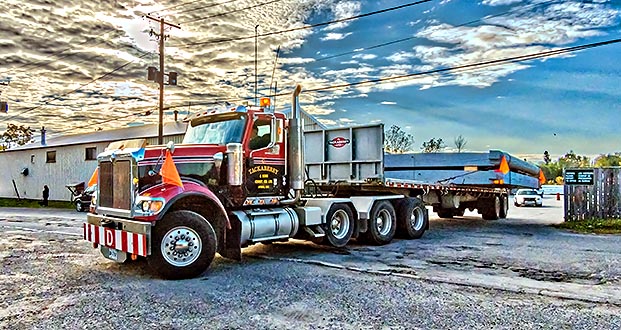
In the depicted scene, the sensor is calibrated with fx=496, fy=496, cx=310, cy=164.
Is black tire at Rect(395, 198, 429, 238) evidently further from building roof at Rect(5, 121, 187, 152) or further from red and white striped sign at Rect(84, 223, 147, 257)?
building roof at Rect(5, 121, 187, 152)

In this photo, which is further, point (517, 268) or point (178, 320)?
point (517, 268)

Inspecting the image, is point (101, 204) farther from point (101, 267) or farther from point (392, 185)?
point (392, 185)

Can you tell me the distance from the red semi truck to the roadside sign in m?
6.95

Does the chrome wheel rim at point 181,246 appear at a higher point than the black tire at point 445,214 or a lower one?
higher

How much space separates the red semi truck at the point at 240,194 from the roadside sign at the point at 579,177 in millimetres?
6954

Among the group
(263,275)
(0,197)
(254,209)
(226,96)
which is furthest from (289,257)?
(0,197)

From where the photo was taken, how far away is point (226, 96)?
23.7 metres

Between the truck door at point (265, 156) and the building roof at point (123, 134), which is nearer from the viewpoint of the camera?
the truck door at point (265, 156)

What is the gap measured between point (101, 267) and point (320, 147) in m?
5.65

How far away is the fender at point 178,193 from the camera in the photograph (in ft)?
23.1

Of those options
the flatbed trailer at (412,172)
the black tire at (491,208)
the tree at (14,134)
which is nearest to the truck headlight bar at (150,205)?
the flatbed trailer at (412,172)

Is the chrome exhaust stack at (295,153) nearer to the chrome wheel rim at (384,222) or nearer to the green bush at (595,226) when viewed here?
the chrome wheel rim at (384,222)

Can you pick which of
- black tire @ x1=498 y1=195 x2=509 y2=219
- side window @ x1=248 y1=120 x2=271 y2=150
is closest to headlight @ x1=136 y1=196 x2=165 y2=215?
side window @ x1=248 y1=120 x2=271 y2=150

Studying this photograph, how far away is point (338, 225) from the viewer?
10.4m
